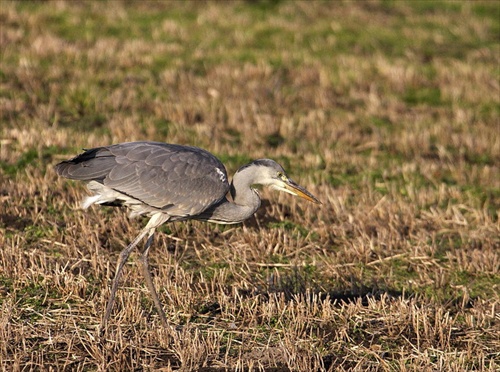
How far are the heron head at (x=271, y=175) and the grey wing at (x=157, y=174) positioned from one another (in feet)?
0.88

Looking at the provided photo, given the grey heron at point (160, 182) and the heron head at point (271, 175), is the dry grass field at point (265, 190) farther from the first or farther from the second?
the heron head at point (271, 175)

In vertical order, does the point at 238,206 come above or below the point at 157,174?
below

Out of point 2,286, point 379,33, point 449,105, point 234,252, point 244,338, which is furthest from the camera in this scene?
point 379,33

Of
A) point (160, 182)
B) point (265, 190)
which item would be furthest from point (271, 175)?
point (265, 190)

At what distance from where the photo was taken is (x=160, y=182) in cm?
607

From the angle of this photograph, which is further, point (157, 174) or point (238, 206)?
point (238, 206)

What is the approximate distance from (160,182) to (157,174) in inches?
2.6

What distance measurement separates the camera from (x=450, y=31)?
17094 millimetres

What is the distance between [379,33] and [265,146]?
22.2 feet

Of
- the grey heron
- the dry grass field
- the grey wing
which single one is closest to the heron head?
the grey heron

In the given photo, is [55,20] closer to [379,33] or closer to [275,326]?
[379,33]

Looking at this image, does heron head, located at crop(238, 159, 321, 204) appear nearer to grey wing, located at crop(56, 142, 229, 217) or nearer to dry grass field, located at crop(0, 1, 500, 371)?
grey wing, located at crop(56, 142, 229, 217)

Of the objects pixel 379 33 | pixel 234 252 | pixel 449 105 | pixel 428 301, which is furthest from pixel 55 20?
pixel 428 301

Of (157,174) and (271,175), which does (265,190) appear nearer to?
(271,175)
